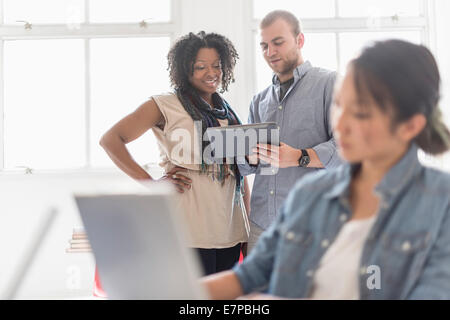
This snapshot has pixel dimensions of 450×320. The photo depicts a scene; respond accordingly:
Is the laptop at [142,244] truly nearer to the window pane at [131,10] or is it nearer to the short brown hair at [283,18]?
the short brown hair at [283,18]

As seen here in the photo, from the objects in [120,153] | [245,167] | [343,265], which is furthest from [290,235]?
[120,153]

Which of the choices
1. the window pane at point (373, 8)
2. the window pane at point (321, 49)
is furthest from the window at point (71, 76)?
the window pane at point (373, 8)

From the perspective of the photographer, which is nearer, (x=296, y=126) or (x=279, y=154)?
(x=279, y=154)

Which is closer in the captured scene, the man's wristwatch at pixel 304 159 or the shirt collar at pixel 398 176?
the shirt collar at pixel 398 176

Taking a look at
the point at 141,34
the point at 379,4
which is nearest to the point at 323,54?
the point at 379,4

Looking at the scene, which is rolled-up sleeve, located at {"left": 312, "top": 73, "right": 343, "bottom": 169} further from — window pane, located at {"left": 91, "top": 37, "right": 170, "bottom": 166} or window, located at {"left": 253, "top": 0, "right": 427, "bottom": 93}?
window pane, located at {"left": 91, "top": 37, "right": 170, "bottom": 166}

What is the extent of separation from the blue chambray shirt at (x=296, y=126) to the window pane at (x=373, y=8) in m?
1.44

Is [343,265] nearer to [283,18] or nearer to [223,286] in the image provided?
[223,286]

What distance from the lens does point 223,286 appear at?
97 centimetres

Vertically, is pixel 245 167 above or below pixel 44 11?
below

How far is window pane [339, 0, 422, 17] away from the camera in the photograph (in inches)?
128

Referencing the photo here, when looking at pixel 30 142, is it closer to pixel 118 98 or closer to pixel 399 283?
pixel 118 98

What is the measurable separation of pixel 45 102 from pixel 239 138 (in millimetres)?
1941

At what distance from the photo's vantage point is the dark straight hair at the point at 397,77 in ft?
2.88
